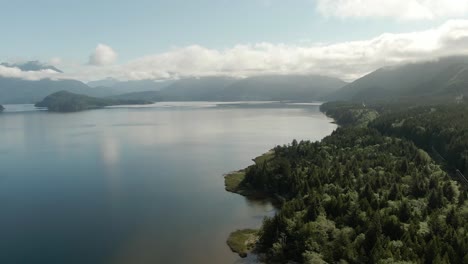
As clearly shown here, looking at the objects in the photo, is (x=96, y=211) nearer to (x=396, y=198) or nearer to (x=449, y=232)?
(x=396, y=198)

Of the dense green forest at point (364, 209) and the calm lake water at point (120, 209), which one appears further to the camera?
the calm lake water at point (120, 209)

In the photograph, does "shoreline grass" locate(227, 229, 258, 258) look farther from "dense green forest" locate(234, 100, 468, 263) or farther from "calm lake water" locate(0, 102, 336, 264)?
"dense green forest" locate(234, 100, 468, 263)

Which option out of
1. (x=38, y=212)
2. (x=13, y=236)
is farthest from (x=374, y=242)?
(x=38, y=212)

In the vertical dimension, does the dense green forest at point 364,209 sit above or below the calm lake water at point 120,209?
above

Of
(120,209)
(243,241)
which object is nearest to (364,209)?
(243,241)

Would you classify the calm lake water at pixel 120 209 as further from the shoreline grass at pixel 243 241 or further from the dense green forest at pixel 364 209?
the dense green forest at pixel 364 209

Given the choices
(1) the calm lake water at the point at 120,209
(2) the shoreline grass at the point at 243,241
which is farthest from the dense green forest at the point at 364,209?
(1) the calm lake water at the point at 120,209

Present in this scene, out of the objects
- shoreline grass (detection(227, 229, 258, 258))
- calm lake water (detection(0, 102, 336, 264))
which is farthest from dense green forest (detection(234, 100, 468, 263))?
calm lake water (detection(0, 102, 336, 264))

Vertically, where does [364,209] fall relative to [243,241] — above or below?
above

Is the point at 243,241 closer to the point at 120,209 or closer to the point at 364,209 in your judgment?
the point at 364,209
